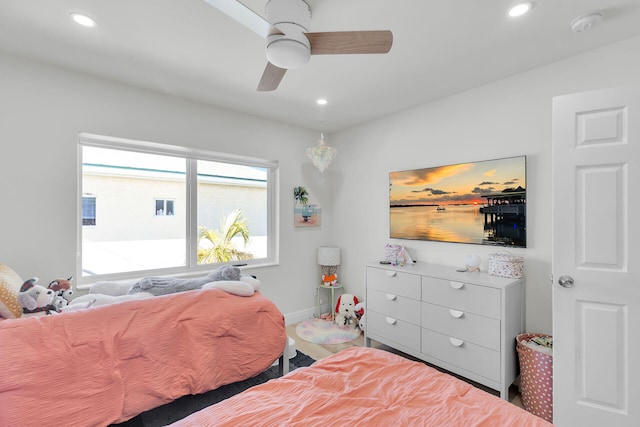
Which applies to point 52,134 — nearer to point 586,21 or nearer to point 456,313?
point 456,313

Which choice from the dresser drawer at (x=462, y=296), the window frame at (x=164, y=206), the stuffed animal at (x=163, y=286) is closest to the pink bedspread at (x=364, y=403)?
the dresser drawer at (x=462, y=296)

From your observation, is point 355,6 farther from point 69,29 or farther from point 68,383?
point 68,383

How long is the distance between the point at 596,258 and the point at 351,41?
1.85 metres

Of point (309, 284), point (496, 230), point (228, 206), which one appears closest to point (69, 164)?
point (228, 206)

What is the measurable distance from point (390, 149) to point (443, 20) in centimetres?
169

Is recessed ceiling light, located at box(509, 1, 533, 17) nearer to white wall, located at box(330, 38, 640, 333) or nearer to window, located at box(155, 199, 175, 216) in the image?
white wall, located at box(330, 38, 640, 333)

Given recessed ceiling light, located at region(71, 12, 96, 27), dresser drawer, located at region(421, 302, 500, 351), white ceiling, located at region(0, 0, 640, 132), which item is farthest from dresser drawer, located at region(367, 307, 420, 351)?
recessed ceiling light, located at region(71, 12, 96, 27)

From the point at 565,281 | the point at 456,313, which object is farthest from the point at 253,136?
the point at 565,281

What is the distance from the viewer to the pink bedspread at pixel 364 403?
996 millimetres

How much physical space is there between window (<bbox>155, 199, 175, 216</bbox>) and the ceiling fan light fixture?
204 cm

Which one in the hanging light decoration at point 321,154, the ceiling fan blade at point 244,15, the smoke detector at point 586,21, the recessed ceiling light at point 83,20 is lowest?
the hanging light decoration at point 321,154

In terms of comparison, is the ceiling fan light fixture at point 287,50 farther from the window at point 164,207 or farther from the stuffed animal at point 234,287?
the window at point 164,207

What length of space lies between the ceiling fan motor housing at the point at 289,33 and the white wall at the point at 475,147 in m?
1.88

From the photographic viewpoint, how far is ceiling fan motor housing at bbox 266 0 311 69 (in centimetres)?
147
